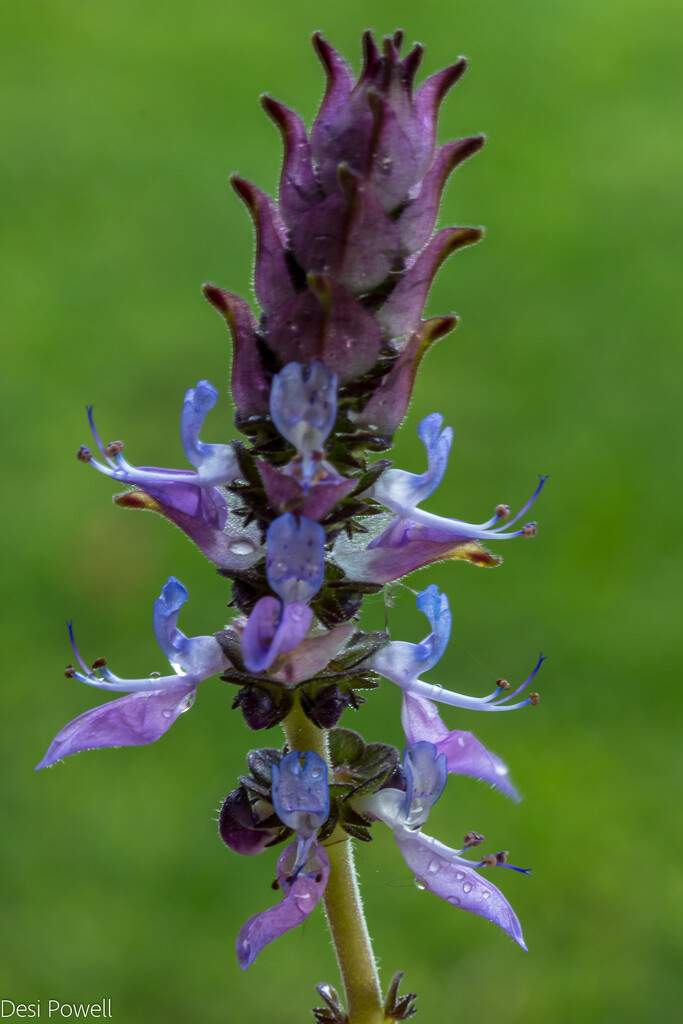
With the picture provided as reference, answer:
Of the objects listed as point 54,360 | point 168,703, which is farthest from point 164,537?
point 168,703

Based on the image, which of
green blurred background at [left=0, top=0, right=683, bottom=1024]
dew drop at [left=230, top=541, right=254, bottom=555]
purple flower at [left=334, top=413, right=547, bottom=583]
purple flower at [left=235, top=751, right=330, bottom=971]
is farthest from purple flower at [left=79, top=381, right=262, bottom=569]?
green blurred background at [left=0, top=0, right=683, bottom=1024]

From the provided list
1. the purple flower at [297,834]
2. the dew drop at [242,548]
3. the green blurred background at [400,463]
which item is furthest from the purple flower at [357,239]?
the green blurred background at [400,463]

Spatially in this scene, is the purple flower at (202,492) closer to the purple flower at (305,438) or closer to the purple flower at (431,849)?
the purple flower at (305,438)

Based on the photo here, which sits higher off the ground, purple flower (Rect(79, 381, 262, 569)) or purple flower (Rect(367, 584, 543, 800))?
purple flower (Rect(79, 381, 262, 569))

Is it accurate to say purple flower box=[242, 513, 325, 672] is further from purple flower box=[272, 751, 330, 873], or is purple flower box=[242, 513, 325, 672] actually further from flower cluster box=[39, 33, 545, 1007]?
purple flower box=[272, 751, 330, 873]

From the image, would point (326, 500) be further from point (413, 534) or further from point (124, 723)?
point (124, 723)

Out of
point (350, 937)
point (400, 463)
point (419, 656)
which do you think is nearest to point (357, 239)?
point (419, 656)

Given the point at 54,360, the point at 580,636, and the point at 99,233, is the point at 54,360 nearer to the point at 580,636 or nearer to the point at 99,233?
the point at 99,233
